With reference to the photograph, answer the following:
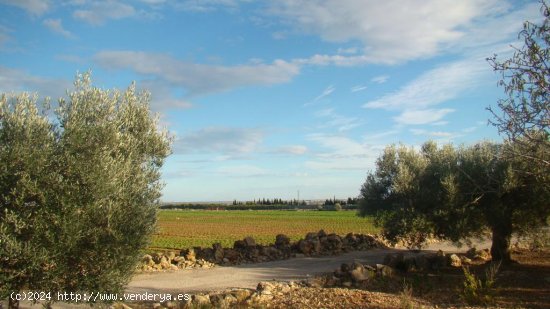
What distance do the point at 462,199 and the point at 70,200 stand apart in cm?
1346

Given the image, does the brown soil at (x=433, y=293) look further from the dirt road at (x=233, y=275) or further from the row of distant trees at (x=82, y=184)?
the row of distant trees at (x=82, y=184)

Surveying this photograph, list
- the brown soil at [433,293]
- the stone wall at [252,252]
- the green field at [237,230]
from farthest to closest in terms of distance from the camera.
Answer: the green field at [237,230] → the stone wall at [252,252] → the brown soil at [433,293]

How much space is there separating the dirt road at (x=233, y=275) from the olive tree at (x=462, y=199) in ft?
11.2

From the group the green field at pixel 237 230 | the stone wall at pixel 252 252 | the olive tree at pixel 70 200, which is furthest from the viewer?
the green field at pixel 237 230

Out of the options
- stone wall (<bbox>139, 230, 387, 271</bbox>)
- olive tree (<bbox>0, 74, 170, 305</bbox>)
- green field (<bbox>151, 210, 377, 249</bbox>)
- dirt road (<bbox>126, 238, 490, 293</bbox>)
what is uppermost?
olive tree (<bbox>0, 74, 170, 305</bbox>)

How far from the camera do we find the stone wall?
18641mm

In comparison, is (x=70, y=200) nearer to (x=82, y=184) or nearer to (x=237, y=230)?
(x=82, y=184)

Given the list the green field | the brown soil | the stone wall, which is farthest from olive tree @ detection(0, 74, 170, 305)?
the stone wall

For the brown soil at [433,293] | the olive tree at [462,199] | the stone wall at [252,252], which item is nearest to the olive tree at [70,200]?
the brown soil at [433,293]

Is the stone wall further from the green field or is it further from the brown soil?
the brown soil

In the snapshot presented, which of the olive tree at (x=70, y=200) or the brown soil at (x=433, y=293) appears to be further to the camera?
the brown soil at (x=433, y=293)

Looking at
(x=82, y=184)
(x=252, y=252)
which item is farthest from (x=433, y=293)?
(x=82, y=184)

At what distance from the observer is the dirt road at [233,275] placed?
14.4m

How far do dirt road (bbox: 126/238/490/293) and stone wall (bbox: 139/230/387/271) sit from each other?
A: 83 cm
